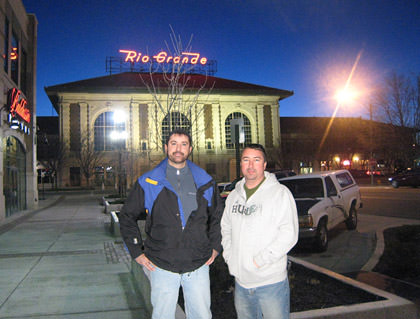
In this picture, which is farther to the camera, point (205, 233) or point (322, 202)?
point (322, 202)

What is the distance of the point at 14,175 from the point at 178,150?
16251 millimetres

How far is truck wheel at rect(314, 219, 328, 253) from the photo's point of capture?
26.5 ft

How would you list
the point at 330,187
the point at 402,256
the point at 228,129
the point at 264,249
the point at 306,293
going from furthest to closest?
1. the point at 228,129
2. the point at 330,187
3. the point at 402,256
4. the point at 306,293
5. the point at 264,249

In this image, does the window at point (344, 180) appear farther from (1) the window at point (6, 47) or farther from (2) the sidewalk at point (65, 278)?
(1) the window at point (6, 47)

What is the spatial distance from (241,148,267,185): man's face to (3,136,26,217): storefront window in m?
14.6

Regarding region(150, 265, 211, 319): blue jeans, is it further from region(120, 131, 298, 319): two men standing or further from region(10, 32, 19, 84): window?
region(10, 32, 19, 84): window

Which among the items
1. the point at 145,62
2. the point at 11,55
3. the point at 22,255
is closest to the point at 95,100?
the point at 145,62

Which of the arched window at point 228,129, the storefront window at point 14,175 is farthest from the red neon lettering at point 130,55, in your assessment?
the storefront window at point 14,175

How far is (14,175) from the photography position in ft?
55.1

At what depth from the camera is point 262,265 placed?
268 centimetres

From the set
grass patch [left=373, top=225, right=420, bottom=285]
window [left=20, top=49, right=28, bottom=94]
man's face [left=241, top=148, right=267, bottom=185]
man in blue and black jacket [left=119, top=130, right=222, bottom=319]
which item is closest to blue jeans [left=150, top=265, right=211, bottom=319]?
man in blue and black jacket [left=119, top=130, right=222, bottom=319]

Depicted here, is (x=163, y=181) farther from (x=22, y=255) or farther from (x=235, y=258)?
(x=22, y=255)

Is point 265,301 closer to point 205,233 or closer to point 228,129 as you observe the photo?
Answer: point 205,233

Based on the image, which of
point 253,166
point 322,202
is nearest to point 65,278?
point 253,166
